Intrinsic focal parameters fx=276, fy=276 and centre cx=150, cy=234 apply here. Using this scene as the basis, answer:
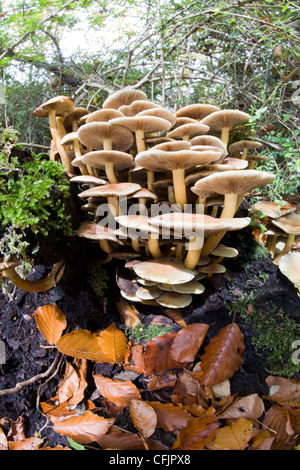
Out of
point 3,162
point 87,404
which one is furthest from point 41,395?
point 3,162

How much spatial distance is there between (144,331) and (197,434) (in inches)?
34.2

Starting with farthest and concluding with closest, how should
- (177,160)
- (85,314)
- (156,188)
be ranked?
(156,188) < (85,314) < (177,160)

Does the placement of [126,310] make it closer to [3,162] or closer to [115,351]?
[115,351]

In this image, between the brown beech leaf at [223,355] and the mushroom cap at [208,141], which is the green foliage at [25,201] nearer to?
the mushroom cap at [208,141]

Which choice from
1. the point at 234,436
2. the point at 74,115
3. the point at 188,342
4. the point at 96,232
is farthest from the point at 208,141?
the point at 234,436

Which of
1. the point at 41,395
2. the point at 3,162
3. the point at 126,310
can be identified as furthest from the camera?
the point at 126,310

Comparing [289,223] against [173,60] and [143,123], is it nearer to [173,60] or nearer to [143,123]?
[143,123]

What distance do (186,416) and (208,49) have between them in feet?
20.5

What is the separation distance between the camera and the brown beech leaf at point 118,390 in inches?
73.0

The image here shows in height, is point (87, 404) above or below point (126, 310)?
below

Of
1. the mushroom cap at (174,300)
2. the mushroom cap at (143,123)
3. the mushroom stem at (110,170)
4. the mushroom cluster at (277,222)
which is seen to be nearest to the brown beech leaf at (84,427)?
the mushroom cap at (174,300)

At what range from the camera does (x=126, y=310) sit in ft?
8.11

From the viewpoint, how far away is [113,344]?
215 centimetres

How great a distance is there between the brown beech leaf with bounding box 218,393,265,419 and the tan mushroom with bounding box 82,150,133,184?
1813mm
